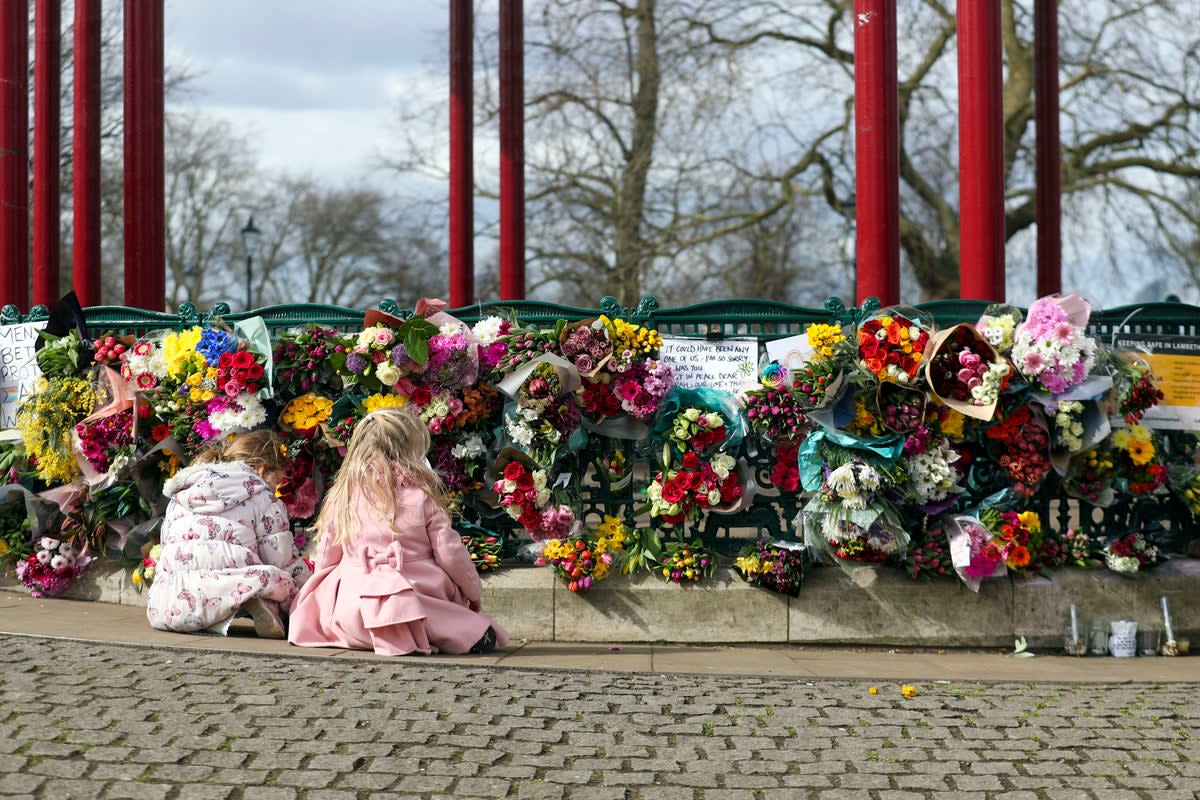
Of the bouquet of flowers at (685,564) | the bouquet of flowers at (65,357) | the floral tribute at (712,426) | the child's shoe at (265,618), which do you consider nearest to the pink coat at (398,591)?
the child's shoe at (265,618)

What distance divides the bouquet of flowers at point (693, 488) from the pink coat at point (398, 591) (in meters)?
1.22

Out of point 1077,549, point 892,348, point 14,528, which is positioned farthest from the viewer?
point 14,528

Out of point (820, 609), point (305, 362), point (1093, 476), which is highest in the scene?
point (305, 362)

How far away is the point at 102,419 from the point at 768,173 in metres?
17.7

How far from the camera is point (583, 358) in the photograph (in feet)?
25.8

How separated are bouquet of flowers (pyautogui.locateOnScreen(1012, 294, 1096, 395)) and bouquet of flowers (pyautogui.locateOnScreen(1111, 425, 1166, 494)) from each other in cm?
48

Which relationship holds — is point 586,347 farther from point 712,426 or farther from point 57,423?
point 57,423

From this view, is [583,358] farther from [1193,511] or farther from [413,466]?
[1193,511]

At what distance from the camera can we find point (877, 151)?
352 inches

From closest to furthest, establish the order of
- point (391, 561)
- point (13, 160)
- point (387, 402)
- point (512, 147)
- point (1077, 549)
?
point (391, 561) < point (1077, 549) < point (387, 402) < point (13, 160) < point (512, 147)

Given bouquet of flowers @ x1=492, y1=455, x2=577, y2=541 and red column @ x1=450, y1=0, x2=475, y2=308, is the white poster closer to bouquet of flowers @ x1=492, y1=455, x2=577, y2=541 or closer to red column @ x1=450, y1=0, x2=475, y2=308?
bouquet of flowers @ x1=492, y1=455, x2=577, y2=541

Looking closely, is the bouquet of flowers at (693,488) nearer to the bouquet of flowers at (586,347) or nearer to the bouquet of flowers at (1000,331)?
the bouquet of flowers at (586,347)

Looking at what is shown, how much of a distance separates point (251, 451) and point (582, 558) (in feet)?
6.35

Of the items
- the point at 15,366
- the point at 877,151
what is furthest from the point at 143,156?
the point at 877,151
